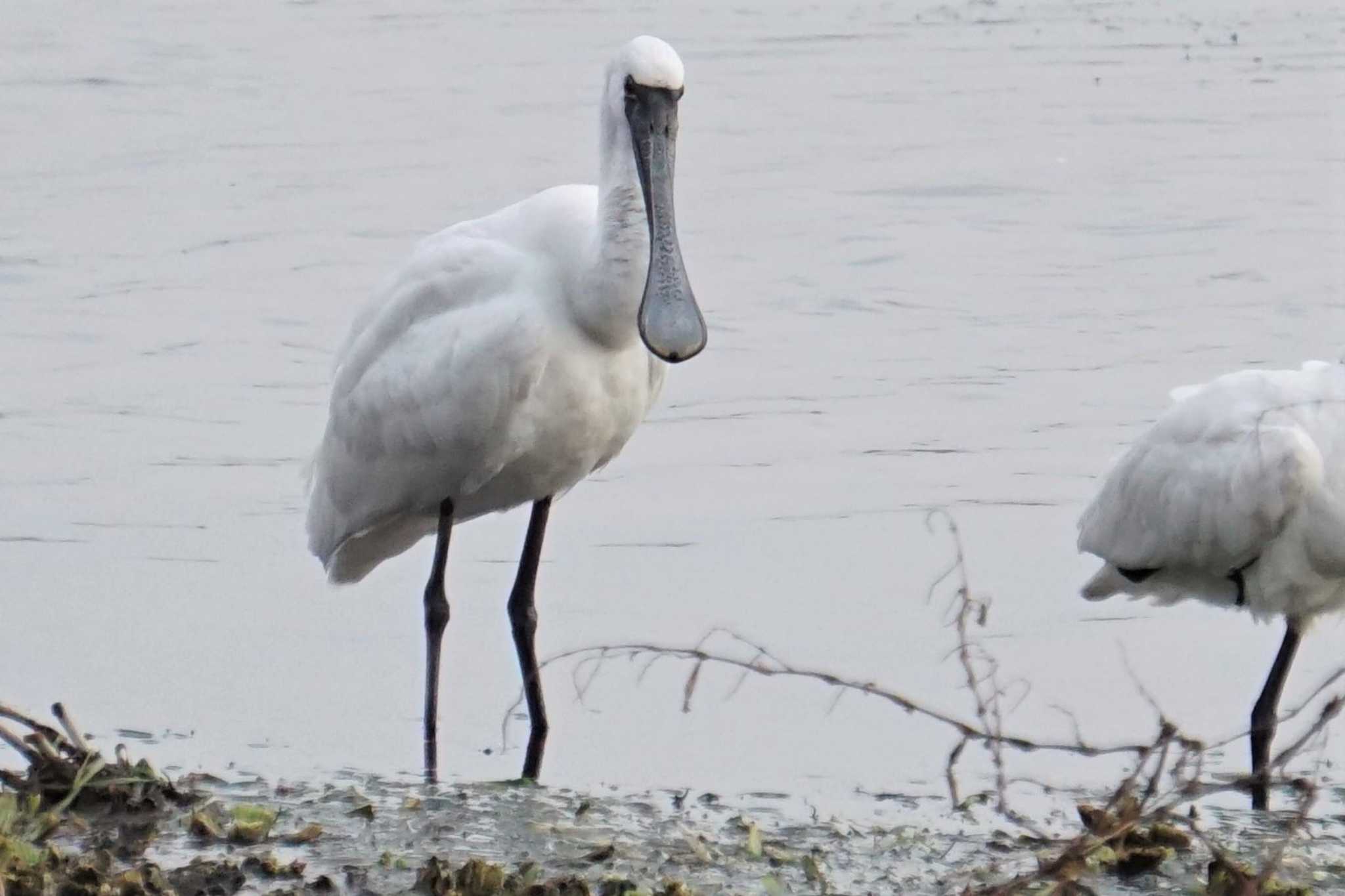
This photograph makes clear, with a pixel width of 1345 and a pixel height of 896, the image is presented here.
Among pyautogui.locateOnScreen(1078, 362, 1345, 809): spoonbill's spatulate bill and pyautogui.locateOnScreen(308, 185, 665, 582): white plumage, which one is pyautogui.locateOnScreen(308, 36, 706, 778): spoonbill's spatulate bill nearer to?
pyautogui.locateOnScreen(308, 185, 665, 582): white plumage

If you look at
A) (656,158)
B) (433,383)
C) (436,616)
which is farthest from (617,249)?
(436,616)

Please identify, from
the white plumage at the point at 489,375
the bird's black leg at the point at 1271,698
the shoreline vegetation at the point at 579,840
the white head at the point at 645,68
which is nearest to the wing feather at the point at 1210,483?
the bird's black leg at the point at 1271,698

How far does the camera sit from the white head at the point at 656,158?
21.6 feet

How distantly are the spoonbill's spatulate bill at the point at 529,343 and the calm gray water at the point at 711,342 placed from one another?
2.29ft

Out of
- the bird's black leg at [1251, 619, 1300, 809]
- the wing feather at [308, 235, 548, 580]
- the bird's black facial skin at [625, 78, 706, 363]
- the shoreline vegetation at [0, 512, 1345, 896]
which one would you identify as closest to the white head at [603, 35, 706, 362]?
the bird's black facial skin at [625, 78, 706, 363]

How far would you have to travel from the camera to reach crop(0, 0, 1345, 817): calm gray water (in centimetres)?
763

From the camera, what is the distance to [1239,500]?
7.20 meters

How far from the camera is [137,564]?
28.8 feet

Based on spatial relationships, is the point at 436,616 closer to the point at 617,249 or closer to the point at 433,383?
the point at 433,383

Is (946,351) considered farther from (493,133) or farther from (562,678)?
(493,133)

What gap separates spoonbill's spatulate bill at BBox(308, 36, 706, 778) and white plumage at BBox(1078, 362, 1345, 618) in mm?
1482

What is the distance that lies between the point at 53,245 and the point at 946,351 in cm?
522

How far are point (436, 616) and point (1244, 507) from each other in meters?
2.24

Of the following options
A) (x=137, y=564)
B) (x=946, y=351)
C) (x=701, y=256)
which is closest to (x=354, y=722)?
(x=137, y=564)
